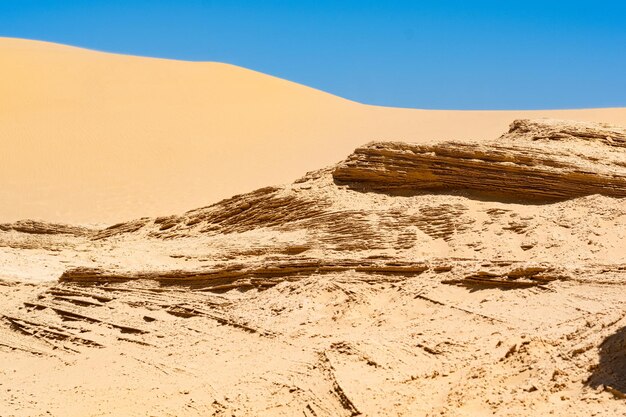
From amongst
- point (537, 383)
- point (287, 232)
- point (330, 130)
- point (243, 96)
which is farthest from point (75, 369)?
point (243, 96)

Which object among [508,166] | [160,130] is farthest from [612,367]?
[160,130]

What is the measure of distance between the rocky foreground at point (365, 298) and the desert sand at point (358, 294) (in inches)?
0.8

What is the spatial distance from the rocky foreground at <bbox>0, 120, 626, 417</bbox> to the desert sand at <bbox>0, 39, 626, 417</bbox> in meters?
0.02

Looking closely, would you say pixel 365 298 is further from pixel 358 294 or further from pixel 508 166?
pixel 508 166

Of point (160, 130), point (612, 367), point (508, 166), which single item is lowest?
point (612, 367)

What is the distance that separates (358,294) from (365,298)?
8cm

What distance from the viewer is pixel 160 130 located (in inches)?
1341

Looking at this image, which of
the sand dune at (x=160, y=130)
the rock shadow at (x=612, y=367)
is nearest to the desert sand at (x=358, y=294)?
the rock shadow at (x=612, y=367)

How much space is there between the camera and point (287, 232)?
9250mm

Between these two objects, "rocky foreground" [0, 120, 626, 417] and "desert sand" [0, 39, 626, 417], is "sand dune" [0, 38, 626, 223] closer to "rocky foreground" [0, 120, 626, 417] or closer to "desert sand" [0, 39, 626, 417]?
"desert sand" [0, 39, 626, 417]

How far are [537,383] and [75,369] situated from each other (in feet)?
12.9

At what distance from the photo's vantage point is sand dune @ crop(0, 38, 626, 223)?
26.3m

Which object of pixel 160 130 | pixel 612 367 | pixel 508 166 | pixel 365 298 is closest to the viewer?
pixel 612 367

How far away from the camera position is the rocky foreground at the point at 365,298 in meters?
6.35
